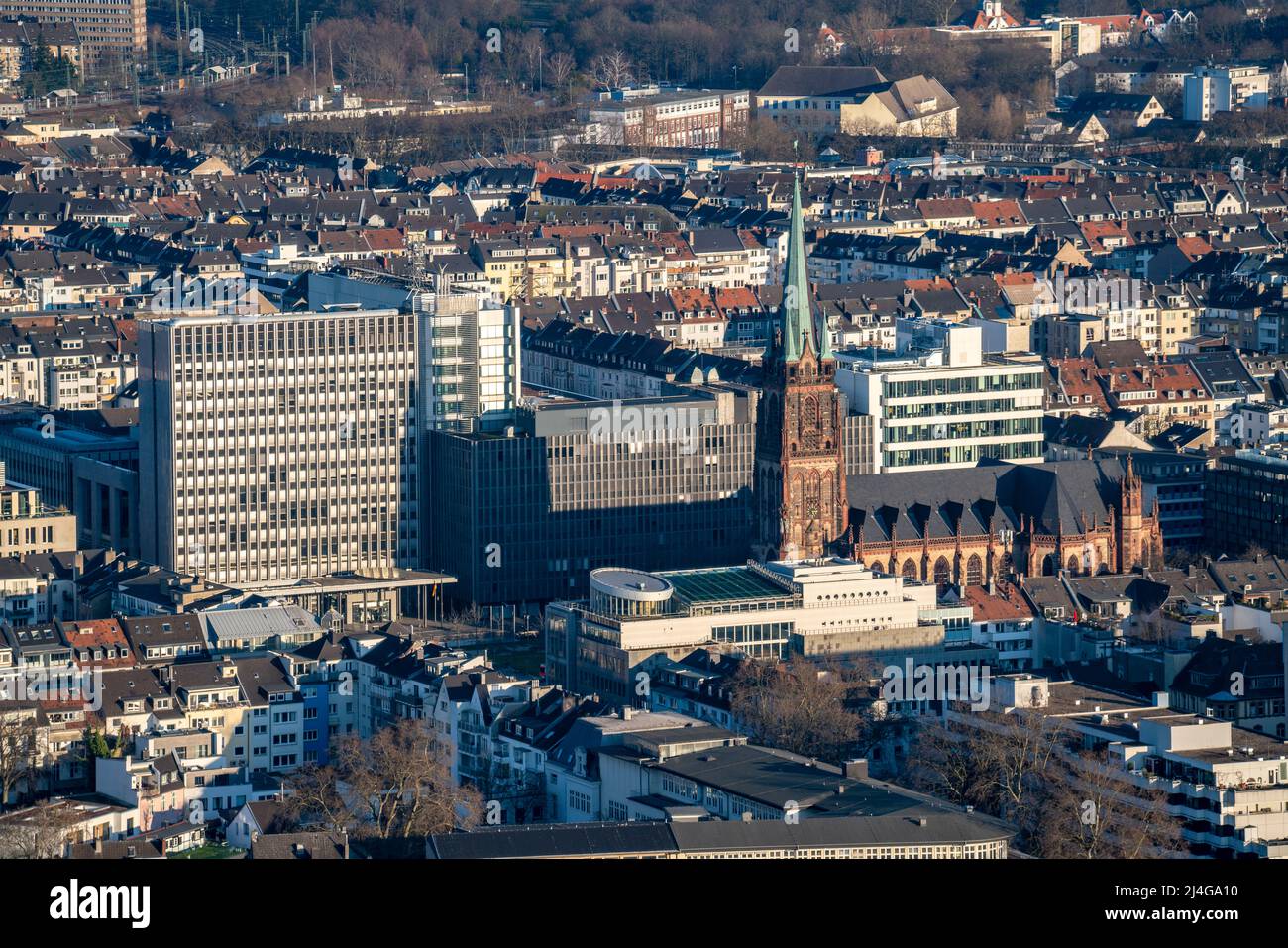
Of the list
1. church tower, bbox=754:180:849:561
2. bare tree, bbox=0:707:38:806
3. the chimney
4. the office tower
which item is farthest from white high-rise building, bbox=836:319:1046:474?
the chimney

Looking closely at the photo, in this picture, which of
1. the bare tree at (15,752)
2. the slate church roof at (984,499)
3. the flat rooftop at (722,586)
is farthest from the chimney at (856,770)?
the slate church roof at (984,499)

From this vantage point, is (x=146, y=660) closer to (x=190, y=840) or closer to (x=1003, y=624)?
(x=190, y=840)

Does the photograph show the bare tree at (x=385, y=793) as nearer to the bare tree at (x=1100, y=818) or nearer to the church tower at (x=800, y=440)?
the bare tree at (x=1100, y=818)

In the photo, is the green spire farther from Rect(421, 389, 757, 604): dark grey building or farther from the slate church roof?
the slate church roof

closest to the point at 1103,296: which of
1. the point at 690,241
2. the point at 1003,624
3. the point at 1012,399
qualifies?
the point at 690,241

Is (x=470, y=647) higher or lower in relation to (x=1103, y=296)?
lower

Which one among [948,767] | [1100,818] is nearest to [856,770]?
[948,767]

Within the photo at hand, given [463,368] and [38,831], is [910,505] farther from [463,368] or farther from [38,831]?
[38,831]
